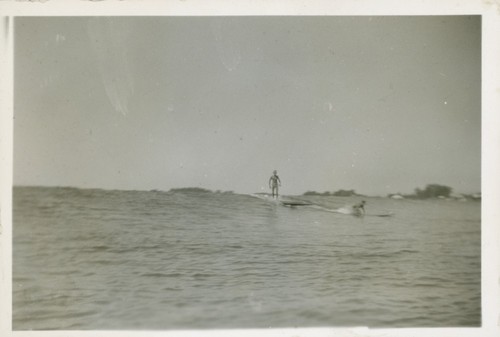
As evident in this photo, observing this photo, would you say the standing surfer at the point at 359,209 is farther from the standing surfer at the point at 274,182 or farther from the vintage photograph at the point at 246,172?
the standing surfer at the point at 274,182

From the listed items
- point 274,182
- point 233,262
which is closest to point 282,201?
point 274,182

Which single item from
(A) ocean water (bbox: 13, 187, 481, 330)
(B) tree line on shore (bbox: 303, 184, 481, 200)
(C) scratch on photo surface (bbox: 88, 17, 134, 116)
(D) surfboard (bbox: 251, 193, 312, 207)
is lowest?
(A) ocean water (bbox: 13, 187, 481, 330)

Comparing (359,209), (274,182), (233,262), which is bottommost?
(233,262)

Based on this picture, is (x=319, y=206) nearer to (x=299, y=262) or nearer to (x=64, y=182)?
(x=299, y=262)

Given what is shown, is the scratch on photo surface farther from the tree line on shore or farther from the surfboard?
the tree line on shore

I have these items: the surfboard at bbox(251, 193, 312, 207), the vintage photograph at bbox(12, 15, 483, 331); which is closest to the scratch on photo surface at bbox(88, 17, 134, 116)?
the vintage photograph at bbox(12, 15, 483, 331)

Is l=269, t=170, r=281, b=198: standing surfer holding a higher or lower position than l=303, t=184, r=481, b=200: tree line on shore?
higher

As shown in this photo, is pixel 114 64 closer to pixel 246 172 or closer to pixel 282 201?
pixel 246 172
